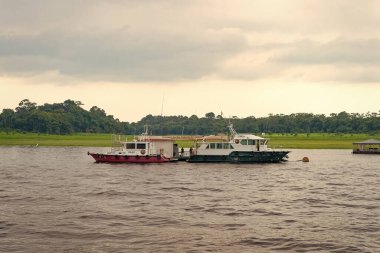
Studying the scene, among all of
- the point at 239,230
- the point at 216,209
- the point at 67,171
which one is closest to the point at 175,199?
the point at 216,209

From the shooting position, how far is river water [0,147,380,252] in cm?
2469

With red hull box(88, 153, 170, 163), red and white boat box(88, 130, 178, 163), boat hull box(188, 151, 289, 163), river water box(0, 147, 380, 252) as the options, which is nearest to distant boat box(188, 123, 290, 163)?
boat hull box(188, 151, 289, 163)

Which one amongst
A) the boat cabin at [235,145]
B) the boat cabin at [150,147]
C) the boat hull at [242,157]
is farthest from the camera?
the boat cabin at [235,145]

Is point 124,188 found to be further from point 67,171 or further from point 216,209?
point 67,171

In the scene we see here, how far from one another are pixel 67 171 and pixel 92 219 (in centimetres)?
3585

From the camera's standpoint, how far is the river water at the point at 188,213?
24.7 metres

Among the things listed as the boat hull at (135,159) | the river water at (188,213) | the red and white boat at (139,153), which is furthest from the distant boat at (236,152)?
the river water at (188,213)

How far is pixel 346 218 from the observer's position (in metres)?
31.3

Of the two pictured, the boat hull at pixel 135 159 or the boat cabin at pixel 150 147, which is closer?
the boat hull at pixel 135 159

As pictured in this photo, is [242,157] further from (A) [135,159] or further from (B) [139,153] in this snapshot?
(A) [135,159]

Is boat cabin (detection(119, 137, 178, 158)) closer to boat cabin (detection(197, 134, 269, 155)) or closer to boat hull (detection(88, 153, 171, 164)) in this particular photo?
boat hull (detection(88, 153, 171, 164))

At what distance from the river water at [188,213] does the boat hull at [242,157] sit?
18363 millimetres

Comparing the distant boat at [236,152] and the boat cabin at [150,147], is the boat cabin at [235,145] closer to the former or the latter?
the distant boat at [236,152]

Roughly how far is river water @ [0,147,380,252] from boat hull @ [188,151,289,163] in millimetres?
18363
